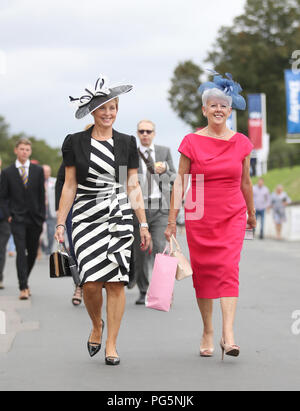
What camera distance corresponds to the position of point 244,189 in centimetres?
710

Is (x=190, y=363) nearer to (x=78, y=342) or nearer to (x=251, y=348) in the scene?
(x=251, y=348)

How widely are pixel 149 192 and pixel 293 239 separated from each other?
54.0 ft

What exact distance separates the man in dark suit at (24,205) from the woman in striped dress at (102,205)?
4.56 meters

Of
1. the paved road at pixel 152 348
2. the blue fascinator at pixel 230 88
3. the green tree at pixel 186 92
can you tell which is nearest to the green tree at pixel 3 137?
the green tree at pixel 186 92

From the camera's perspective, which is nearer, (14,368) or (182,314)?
(14,368)

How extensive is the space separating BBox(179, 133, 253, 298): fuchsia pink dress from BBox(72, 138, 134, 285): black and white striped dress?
539mm

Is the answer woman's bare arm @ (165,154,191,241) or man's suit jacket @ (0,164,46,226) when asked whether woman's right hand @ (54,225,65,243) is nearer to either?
woman's bare arm @ (165,154,191,241)

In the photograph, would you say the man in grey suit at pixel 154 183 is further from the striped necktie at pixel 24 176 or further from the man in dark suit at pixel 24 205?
the striped necktie at pixel 24 176

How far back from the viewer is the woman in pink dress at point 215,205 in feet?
22.4

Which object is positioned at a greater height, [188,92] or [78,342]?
[188,92]

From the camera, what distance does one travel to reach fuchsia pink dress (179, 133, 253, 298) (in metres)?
6.82
